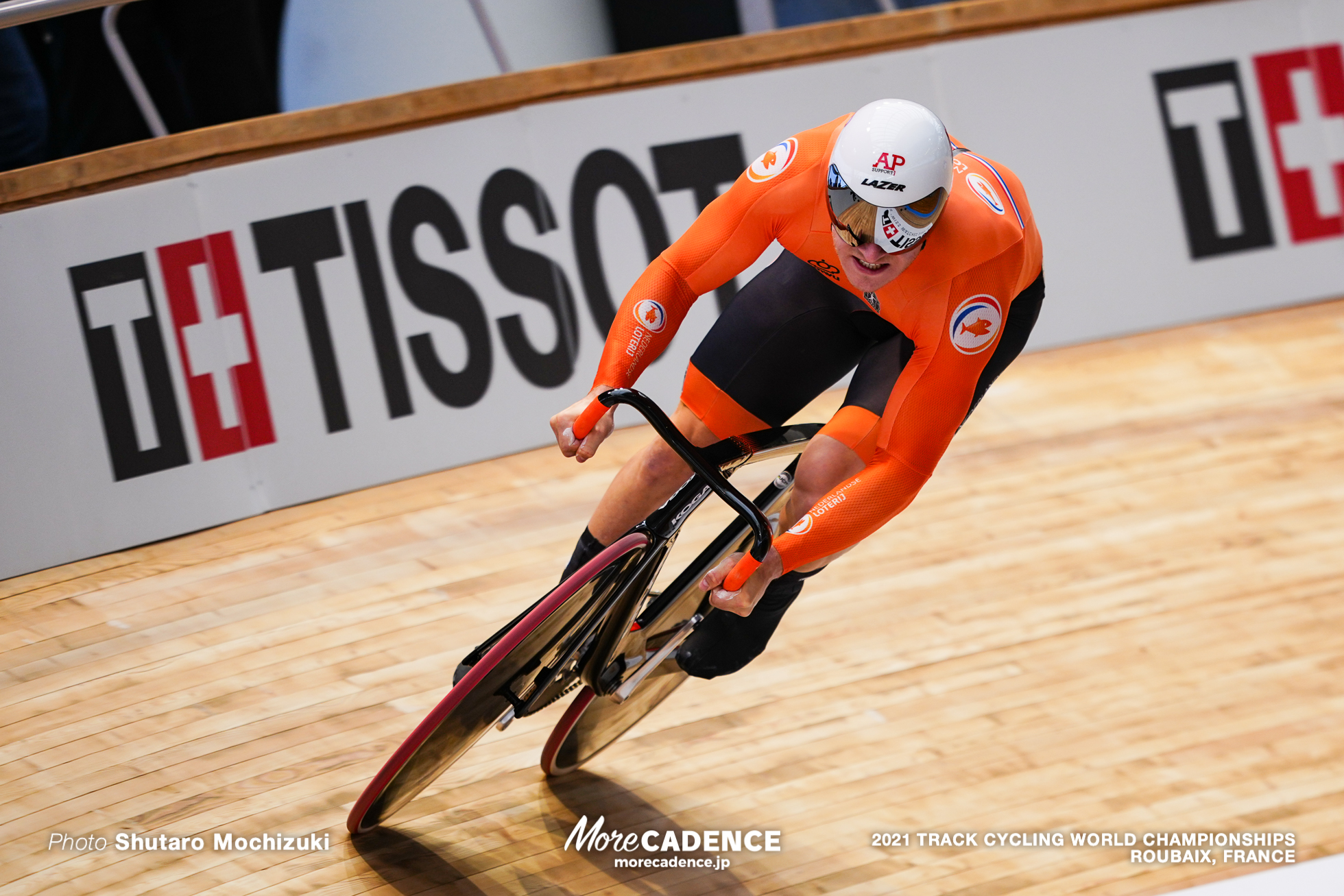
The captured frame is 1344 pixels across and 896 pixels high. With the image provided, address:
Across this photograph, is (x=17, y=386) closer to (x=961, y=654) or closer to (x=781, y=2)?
(x=961, y=654)

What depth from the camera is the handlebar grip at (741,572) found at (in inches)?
90.8

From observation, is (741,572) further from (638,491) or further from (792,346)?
(792,346)

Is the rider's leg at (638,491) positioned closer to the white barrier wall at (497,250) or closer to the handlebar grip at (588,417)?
the handlebar grip at (588,417)

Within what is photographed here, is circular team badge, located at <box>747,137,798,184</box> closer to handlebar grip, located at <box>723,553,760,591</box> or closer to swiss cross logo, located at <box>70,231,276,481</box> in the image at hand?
handlebar grip, located at <box>723,553,760,591</box>

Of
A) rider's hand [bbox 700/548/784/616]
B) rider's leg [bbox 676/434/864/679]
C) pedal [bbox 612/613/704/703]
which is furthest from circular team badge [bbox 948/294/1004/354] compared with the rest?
pedal [bbox 612/613/704/703]

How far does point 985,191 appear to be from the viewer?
97.4 inches

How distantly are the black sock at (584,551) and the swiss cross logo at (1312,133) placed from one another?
4.29 metres

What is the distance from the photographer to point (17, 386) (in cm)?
383

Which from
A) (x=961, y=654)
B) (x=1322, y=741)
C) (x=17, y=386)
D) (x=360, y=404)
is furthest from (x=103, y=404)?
(x=1322, y=741)

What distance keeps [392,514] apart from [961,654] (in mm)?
2070

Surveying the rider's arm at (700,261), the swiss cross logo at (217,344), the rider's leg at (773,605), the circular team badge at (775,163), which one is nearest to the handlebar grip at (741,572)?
the rider's leg at (773,605)

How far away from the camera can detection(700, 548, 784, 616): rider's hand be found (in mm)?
2330

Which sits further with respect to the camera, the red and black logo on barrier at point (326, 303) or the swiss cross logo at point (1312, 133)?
the swiss cross logo at point (1312, 133)

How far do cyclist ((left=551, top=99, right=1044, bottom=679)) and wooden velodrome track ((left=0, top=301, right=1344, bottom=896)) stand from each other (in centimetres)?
62
